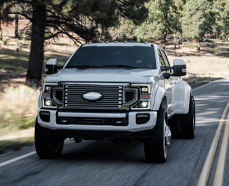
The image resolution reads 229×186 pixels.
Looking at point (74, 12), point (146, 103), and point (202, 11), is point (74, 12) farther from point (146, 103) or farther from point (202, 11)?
point (202, 11)

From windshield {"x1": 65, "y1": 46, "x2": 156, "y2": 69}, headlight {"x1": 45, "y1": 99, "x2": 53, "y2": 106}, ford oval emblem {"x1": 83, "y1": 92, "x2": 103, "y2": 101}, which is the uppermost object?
windshield {"x1": 65, "y1": 46, "x2": 156, "y2": 69}

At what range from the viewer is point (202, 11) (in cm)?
8338

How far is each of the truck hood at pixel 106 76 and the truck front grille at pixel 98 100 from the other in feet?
0.31

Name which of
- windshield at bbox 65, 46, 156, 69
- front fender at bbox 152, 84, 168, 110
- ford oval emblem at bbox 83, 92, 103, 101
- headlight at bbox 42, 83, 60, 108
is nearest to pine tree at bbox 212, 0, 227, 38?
windshield at bbox 65, 46, 156, 69

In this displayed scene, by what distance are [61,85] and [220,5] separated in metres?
113

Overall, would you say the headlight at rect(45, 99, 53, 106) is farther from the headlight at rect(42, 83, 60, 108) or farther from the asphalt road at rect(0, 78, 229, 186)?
the asphalt road at rect(0, 78, 229, 186)

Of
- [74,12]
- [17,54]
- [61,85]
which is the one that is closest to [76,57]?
[61,85]

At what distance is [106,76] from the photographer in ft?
20.6

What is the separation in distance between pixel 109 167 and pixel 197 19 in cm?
7901

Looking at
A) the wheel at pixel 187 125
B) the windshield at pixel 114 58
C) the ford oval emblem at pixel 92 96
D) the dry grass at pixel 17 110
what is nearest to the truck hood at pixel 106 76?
the ford oval emblem at pixel 92 96

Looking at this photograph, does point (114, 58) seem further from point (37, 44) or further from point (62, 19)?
point (62, 19)

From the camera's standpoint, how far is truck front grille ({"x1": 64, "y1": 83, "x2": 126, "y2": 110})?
20.2 feet

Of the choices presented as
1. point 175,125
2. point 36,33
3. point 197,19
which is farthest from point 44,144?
point 197,19

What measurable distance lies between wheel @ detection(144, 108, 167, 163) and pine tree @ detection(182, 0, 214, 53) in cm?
7720
